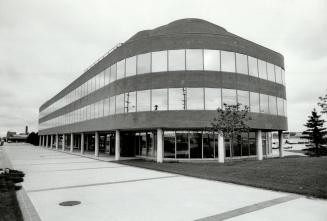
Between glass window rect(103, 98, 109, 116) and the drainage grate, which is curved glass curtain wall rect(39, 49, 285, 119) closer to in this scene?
glass window rect(103, 98, 109, 116)

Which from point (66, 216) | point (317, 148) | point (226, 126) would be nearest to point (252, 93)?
point (226, 126)

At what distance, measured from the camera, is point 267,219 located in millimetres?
8031

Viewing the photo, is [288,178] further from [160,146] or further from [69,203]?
[160,146]

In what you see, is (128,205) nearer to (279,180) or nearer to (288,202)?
(288,202)

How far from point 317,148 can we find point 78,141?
51.4m

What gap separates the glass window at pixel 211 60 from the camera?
25883 mm

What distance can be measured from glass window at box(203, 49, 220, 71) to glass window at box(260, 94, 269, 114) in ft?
21.6

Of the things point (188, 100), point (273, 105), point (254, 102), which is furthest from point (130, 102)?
point (273, 105)

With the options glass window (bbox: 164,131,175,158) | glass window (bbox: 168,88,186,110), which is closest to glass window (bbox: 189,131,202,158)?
glass window (bbox: 164,131,175,158)

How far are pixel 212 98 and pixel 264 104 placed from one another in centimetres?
710

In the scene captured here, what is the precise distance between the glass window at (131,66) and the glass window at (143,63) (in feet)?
1.81

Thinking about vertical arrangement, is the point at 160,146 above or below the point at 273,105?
below

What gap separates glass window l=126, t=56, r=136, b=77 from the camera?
27781 millimetres

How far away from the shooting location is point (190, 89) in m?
25.4
